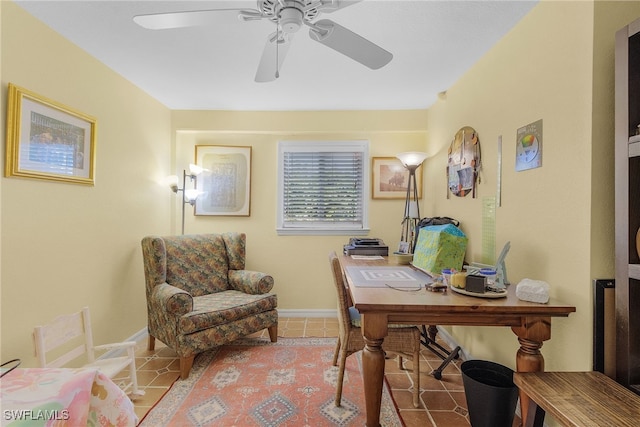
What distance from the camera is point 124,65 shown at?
7.28ft

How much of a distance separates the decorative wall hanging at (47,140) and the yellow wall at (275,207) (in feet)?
3.93

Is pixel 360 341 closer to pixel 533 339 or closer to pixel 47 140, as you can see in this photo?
pixel 533 339

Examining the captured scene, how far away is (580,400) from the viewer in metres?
0.97

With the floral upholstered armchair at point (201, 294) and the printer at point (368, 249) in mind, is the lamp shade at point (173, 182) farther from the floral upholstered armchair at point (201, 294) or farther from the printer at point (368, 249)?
the printer at point (368, 249)

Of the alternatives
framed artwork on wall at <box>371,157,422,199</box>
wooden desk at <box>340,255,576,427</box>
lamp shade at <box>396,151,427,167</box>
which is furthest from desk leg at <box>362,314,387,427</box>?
framed artwork on wall at <box>371,157,422,199</box>

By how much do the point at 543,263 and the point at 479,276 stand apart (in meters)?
0.38

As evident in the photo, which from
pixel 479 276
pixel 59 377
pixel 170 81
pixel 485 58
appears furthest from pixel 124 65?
pixel 479 276

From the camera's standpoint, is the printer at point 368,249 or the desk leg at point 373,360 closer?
the desk leg at point 373,360

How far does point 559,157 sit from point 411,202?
5.51 feet

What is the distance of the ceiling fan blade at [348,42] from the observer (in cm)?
121

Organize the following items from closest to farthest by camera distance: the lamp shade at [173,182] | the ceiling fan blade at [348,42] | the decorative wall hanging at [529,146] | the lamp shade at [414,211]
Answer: the ceiling fan blade at [348,42] < the decorative wall hanging at [529,146] < the lamp shade at [414,211] < the lamp shade at [173,182]

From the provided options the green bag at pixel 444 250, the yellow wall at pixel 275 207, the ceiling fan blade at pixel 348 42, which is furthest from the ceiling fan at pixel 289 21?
the yellow wall at pixel 275 207

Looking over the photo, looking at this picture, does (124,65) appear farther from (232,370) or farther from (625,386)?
(625,386)

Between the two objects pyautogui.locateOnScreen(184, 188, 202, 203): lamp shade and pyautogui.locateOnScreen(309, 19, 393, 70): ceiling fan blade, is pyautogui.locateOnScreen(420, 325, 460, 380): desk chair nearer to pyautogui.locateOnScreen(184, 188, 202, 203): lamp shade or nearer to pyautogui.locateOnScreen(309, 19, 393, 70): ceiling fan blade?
pyautogui.locateOnScreen(309, 19, 393, 70): ceiling fan blade
